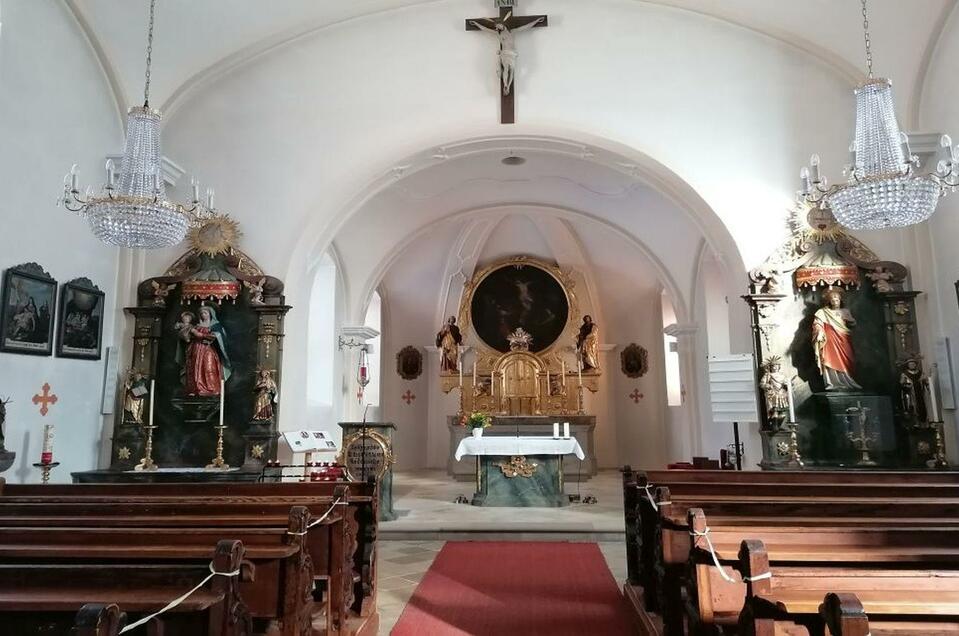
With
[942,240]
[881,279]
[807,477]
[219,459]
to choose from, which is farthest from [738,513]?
[219,459]

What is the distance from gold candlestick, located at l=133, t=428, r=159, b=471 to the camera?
22.7 ft

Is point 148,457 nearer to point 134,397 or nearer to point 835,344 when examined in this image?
point 134,397

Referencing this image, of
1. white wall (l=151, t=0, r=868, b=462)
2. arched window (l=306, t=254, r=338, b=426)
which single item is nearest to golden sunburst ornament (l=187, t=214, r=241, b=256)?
white wall (l=151, t=0, r=868, b=462)

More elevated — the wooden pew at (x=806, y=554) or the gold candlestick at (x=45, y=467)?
the gold candlestick at (x=45, y=467)

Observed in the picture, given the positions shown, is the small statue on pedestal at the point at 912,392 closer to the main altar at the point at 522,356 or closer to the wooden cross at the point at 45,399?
the main altar at the point at 522,356

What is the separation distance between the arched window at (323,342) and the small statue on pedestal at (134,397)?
402cm

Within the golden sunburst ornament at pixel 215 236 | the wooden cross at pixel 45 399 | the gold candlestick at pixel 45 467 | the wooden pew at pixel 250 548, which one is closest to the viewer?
the wooden pew at pixel 250 548

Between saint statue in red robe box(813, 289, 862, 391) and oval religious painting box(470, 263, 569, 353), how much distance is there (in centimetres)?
786

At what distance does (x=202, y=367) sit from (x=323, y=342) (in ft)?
13.2

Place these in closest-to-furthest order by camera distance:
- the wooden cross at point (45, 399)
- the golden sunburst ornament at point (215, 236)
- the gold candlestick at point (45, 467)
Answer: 1. the gold candlestick at point (45, 467)
2. the wooden cross at point (45, 399)
3. the golden sunburst ornament at point (215, 236)

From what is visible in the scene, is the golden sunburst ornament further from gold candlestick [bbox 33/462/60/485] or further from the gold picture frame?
the gold picture frame

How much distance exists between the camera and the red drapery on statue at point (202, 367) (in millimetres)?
7352

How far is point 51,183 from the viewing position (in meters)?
6.41

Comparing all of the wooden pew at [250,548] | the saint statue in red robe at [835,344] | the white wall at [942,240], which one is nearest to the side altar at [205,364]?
the wooden pew at [250,548]
